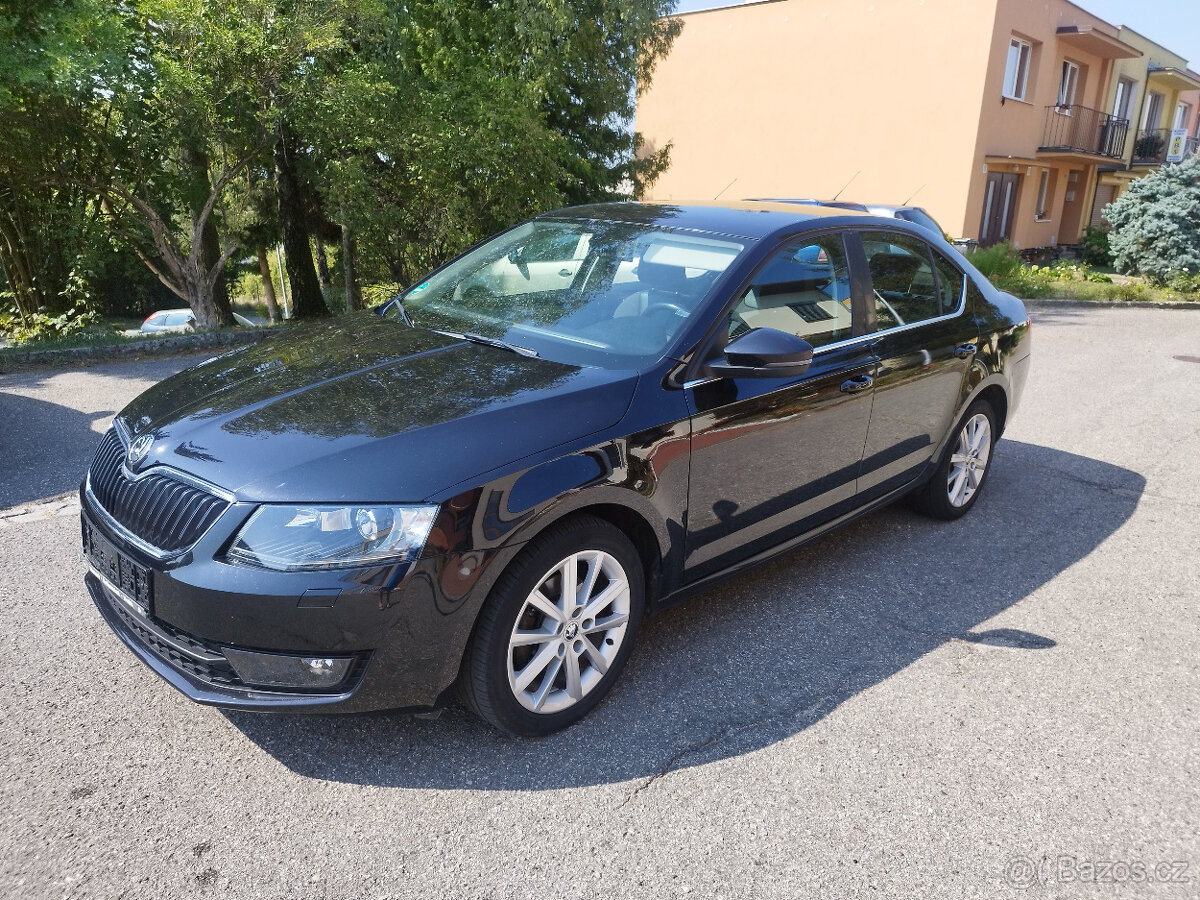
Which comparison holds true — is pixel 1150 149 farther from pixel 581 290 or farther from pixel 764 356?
pixel 764 356

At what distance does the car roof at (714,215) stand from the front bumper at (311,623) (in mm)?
1916

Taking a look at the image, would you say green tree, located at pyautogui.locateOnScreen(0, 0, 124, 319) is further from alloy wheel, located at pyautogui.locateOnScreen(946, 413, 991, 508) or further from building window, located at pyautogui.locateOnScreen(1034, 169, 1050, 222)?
building window, located at pyautogui.locateOnScreen(1034, 169, 1050, 222)

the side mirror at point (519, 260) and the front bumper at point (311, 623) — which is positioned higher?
the side mirror at point (519, 260)

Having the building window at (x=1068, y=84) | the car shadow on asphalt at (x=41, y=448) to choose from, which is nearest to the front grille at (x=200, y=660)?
the car shadow on asphalt at (x=41, y=448)

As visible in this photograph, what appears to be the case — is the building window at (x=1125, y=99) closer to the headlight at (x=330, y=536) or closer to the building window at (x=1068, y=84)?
the building window at (x=1068, y=84)

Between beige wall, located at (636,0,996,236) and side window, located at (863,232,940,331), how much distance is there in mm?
16799

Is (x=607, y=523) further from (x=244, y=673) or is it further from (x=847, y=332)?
(x=847, y=332)

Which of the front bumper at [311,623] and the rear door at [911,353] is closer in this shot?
the front bumper at [311,623]

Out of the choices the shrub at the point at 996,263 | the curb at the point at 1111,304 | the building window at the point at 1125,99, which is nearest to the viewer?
the curb at the point at 1111,304

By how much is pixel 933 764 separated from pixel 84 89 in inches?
373

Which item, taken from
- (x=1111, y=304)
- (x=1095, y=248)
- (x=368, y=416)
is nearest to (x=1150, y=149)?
(x=1095, y=248)

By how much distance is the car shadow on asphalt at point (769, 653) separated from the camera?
9.07 ft

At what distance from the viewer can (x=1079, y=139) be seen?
26047mm

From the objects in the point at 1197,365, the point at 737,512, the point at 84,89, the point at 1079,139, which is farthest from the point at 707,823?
the point at 1079,139
